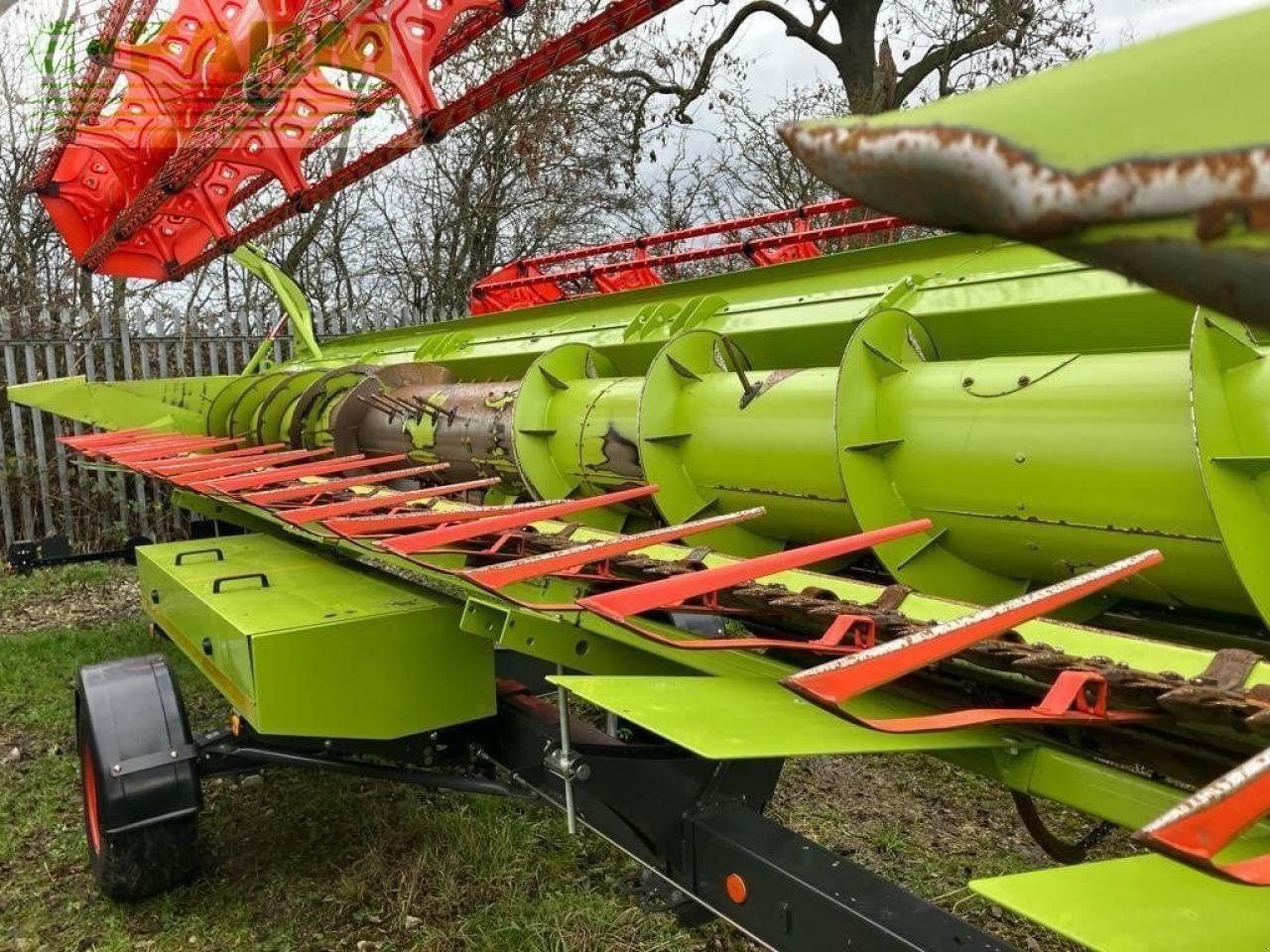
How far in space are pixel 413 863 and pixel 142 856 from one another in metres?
0.84

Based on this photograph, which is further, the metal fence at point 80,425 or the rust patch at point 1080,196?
the metal fence at point 80,425

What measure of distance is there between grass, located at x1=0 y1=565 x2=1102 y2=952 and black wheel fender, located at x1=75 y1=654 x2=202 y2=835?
449mm

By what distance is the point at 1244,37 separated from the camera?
0.45 metres

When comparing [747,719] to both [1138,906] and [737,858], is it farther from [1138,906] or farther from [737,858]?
[1138,906]

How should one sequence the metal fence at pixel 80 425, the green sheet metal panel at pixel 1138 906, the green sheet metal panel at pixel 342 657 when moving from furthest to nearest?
the metal fence at pixel 80 425
the green sheet metal panel at pixel 342 657
the green sheet metal panel at pixel 1138 906

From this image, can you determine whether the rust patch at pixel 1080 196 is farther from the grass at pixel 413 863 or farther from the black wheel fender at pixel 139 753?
the black wheel fender at pixel 139 753

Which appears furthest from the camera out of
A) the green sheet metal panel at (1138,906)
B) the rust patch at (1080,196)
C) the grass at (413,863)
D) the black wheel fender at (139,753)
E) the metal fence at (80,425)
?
the metal fence at (80,425)

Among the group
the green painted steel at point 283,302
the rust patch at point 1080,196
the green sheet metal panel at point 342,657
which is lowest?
the green sheet metal panel at point 342,657

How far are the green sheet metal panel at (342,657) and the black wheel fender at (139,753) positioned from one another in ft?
0.60

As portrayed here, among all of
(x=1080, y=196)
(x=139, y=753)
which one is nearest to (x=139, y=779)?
(x=139, y=753)

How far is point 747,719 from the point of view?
1.62 metres

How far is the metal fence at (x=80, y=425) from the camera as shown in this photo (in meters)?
8.87

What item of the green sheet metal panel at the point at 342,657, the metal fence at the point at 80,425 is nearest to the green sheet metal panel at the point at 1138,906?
the green sheet metal panel at the point at 342,657

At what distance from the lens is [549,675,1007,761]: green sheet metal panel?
1.46 m
